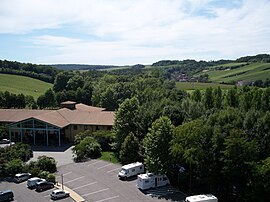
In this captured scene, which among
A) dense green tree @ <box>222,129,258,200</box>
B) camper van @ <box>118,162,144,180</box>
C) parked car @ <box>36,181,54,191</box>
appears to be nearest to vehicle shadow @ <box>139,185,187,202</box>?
camper van @ <box>118,162,144,180</box>

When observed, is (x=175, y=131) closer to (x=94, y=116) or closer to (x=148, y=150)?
(x=148, y=150)

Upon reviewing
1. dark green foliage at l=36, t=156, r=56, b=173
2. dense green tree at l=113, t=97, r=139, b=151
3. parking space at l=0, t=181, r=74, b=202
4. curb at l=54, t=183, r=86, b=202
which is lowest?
parking space at l=0, t=181, r=74, b=202

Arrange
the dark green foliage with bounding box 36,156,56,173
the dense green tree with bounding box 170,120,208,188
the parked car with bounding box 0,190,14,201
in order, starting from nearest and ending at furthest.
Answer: the dense green tree with bounding box 170,120,208,188 < the parked car with bounding box 0,190,14,201 < the dark green foliage with bounding box 36,156,56,173

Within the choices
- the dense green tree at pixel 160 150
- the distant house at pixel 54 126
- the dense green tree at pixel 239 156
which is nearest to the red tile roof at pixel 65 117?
the distant house at pixel 54 126

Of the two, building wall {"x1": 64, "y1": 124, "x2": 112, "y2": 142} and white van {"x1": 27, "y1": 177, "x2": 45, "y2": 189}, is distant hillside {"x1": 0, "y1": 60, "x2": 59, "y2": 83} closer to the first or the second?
building wall {"x1": 64, "y1": 124, "x2": 112, "y2": 142}

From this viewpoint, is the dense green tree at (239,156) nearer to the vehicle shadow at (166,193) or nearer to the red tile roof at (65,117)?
the vehicle shadow at (166,193)

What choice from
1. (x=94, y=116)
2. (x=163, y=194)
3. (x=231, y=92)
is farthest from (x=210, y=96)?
(x=163, y=194)
